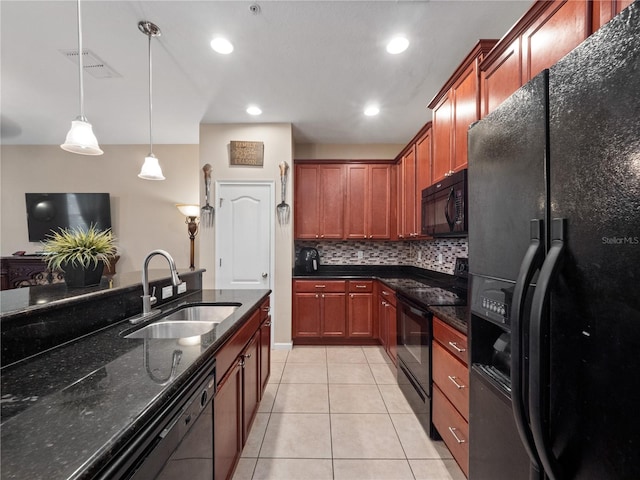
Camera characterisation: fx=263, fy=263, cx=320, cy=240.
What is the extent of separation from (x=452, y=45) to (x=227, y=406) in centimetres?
293

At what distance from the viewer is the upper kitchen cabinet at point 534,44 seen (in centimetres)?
102

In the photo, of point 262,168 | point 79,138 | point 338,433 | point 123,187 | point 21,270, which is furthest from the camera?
point 123,187

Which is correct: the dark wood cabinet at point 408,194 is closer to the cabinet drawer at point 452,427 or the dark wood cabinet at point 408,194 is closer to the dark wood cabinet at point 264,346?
the cabinet drawer at point 452,427

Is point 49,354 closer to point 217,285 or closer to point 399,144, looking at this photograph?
point 217,285

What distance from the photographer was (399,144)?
4203mm

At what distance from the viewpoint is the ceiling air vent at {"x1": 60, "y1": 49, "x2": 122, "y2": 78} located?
7.34 feet

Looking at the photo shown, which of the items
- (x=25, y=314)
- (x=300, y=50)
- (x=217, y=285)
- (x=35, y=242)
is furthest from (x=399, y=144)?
(x=35, y=242)

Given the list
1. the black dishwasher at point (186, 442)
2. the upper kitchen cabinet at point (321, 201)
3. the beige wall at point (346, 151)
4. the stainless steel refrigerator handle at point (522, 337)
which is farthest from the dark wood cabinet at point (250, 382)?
the beige wall at point (346, 151)

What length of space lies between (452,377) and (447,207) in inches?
44.7

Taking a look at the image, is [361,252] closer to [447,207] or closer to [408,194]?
[408,194]

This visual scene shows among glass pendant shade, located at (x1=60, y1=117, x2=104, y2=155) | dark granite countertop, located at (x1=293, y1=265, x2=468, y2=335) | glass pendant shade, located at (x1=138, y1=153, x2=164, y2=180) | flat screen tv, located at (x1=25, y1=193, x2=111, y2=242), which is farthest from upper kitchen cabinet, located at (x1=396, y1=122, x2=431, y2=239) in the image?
flat screen tv, located at (x1=25, y1=193, x2=111, y2=242)

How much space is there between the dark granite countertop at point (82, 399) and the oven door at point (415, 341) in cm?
137

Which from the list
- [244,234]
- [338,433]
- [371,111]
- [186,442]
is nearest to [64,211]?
[244,234]

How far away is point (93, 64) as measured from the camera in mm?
2361
